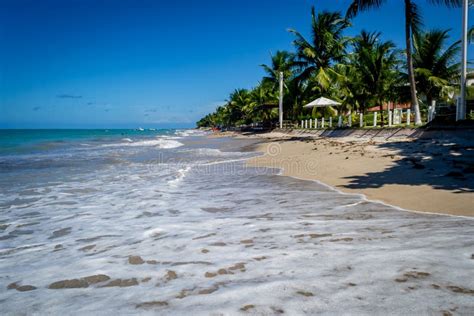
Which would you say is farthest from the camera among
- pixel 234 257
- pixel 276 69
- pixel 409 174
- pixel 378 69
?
pixel 276 69

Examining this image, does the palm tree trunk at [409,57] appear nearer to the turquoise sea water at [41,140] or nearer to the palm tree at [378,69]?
the palm tree at [378,69]

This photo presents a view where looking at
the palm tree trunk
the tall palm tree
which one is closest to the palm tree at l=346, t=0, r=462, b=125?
the palm tree trunk

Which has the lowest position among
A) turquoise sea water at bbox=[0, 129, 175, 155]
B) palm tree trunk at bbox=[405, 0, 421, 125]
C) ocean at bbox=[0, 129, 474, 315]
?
ocean at bbox=[0, 129, 474, 315]

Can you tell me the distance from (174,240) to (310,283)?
5.75 feet

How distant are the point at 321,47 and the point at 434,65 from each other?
8.97 meters

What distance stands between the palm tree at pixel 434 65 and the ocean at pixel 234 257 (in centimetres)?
2355

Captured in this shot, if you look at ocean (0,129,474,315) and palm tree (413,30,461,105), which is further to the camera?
palm tree (413,30,461,105)

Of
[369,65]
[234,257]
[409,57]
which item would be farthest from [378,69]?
[234,257]

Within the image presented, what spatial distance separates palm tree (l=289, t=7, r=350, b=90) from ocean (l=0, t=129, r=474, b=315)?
23434mm

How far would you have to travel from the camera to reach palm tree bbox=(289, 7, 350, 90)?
1037 inches

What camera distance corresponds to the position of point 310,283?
2.25 meters

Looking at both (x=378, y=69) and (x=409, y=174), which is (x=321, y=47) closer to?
(x=378, y=69)

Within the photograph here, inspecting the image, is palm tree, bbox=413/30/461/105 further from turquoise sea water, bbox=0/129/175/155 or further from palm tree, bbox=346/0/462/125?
turquoise sea water, bbox=0/129/175/155

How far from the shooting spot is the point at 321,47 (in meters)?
26.9
